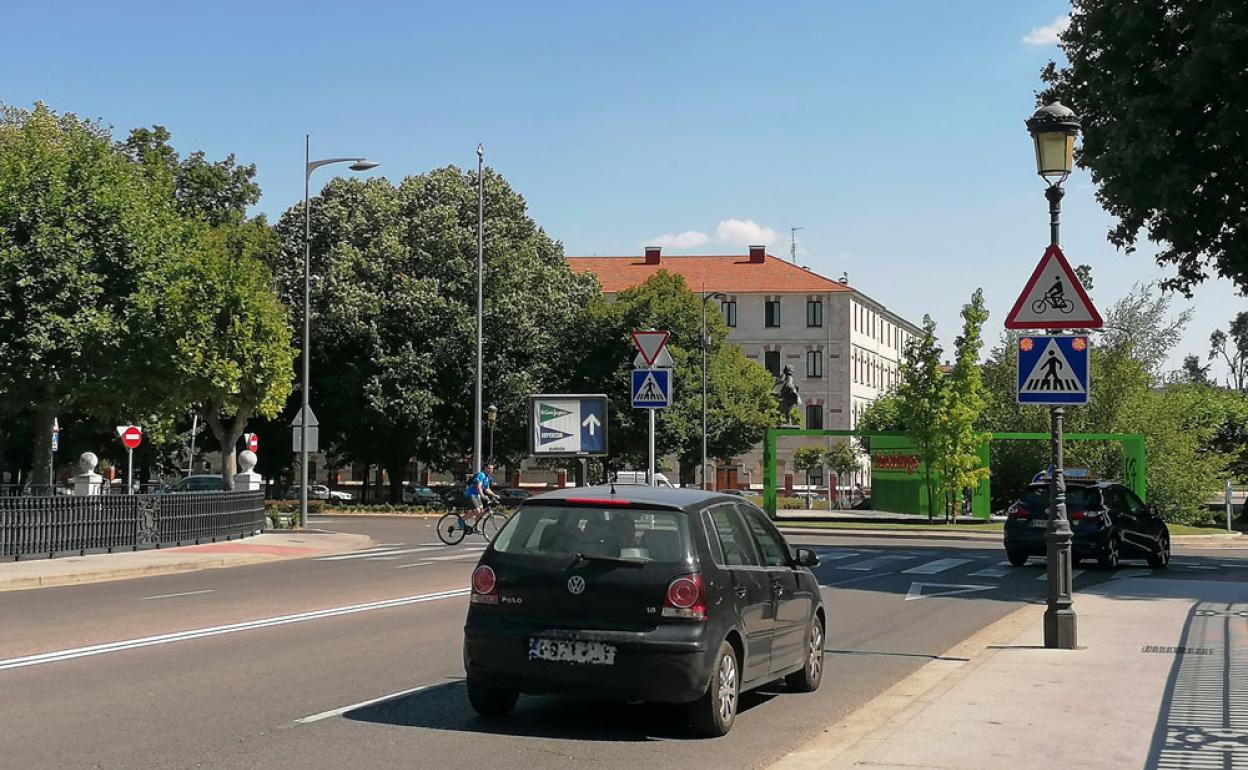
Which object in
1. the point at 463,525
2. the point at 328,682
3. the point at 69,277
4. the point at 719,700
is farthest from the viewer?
the point at 463,525

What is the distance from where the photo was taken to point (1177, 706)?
31.0 feet

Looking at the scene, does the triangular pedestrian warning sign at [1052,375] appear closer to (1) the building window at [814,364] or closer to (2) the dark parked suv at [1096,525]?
(2) the dark parked suv at [1096,525]

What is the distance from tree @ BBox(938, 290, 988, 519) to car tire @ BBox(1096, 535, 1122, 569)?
71.8 feet

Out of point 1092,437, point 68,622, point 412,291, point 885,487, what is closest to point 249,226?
point 412,291

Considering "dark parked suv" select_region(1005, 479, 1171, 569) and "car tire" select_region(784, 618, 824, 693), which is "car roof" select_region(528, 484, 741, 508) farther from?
"dark parked suv" select_region(1005, 479, 1171, 569)

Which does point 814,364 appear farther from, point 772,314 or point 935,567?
point 935,567

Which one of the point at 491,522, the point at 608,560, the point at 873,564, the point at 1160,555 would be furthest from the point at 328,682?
the point at 491,522

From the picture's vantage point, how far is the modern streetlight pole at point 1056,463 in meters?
12.7

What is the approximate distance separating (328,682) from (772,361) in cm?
10017

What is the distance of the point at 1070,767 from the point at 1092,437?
39367mm

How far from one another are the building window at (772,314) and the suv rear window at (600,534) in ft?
330

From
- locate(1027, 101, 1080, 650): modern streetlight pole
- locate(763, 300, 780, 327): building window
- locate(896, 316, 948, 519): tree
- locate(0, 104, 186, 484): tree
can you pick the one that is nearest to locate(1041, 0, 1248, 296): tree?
locate(1027, 101, 1080, 650): modern streetlight pole

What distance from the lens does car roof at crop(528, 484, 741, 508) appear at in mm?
8773

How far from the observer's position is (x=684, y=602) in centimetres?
830
